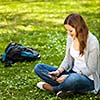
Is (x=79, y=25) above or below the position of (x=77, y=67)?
above

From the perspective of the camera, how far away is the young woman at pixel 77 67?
6.55m

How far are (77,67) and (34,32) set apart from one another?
5.54m

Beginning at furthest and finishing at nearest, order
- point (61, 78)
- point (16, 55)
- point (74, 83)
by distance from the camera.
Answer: point (16, 55)
point (61, 78)
point (74, 83)

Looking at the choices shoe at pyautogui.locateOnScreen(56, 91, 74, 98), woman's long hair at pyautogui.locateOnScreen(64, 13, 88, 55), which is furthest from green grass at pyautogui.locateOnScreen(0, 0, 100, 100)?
woman's long hair at pyautogui.locateOnScreen(64, 13, 88, 55)

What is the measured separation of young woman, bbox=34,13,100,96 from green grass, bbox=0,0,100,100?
21 cm

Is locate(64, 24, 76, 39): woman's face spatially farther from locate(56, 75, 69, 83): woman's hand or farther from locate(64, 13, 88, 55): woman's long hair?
locate(56, 75, 69, 83): woman's hand

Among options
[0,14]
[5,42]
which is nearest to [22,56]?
[5,42]

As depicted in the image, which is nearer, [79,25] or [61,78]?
[79,25]

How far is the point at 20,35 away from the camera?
39.3 ft

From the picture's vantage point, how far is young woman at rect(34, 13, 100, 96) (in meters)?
6.55

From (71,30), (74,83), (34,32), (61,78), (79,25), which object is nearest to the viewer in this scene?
(79,25)

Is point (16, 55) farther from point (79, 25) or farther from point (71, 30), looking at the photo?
point (79, 25)

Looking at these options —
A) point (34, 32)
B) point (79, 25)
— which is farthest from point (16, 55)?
point (34, 32)

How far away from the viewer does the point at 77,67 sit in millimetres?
6980
